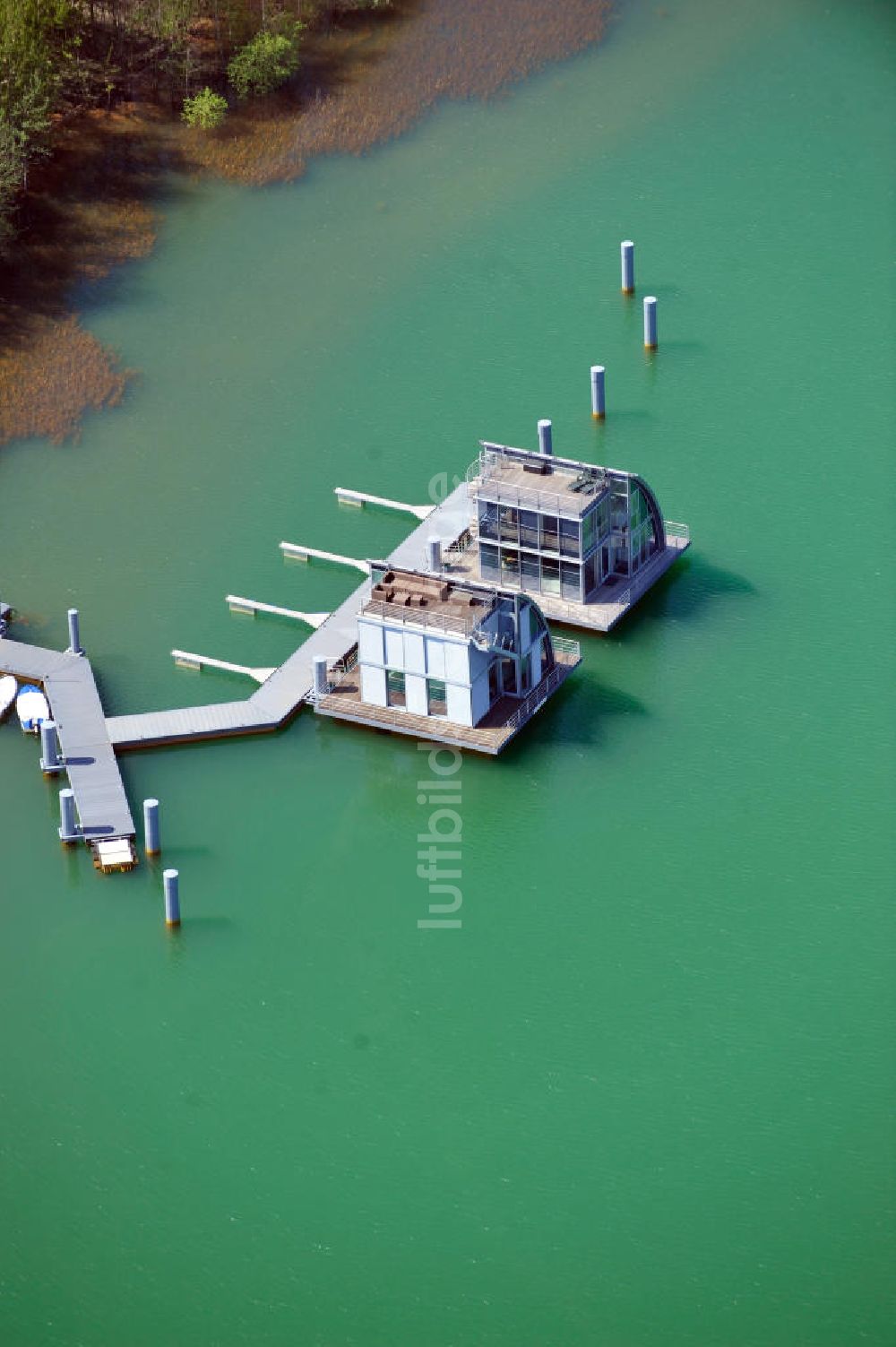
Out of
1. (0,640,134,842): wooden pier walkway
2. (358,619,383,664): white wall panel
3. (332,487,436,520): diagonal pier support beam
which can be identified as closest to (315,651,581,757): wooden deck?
(358,619,383,664): white wall panel

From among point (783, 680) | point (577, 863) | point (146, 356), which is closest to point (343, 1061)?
point (577, 863)

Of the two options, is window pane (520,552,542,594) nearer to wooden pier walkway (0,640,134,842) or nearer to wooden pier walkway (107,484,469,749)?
wooden pier walkway (107,484,469,749)

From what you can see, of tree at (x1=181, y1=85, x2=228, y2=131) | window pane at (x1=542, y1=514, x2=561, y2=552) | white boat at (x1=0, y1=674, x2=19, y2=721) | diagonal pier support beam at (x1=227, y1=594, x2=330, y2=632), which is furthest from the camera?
tree at (x1=181, y1=85, x2=228, y2=131)

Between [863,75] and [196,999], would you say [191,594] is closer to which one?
[196,999]

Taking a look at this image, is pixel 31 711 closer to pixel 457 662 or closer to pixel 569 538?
pixel 457 662

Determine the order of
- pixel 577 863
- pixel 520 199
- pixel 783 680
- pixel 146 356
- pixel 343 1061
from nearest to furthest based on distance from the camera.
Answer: pixel 343 1061
pixel 577 863
pixel 783 680
pixel 146 356
pixel 520 199

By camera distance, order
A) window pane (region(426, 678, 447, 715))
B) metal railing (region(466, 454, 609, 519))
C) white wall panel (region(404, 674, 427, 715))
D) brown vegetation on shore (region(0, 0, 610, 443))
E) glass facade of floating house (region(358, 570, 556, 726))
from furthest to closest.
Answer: brown vegetation on shore (region(0, 0, 610, 443)) → metal railing (region(466, 454, 609, 519)) → white wall panel (region(404, 674, 427, 715)) → window pane (region(426, 678, 447, 715)) → glass facade of floating house (region(358, 570, 556, 726))
